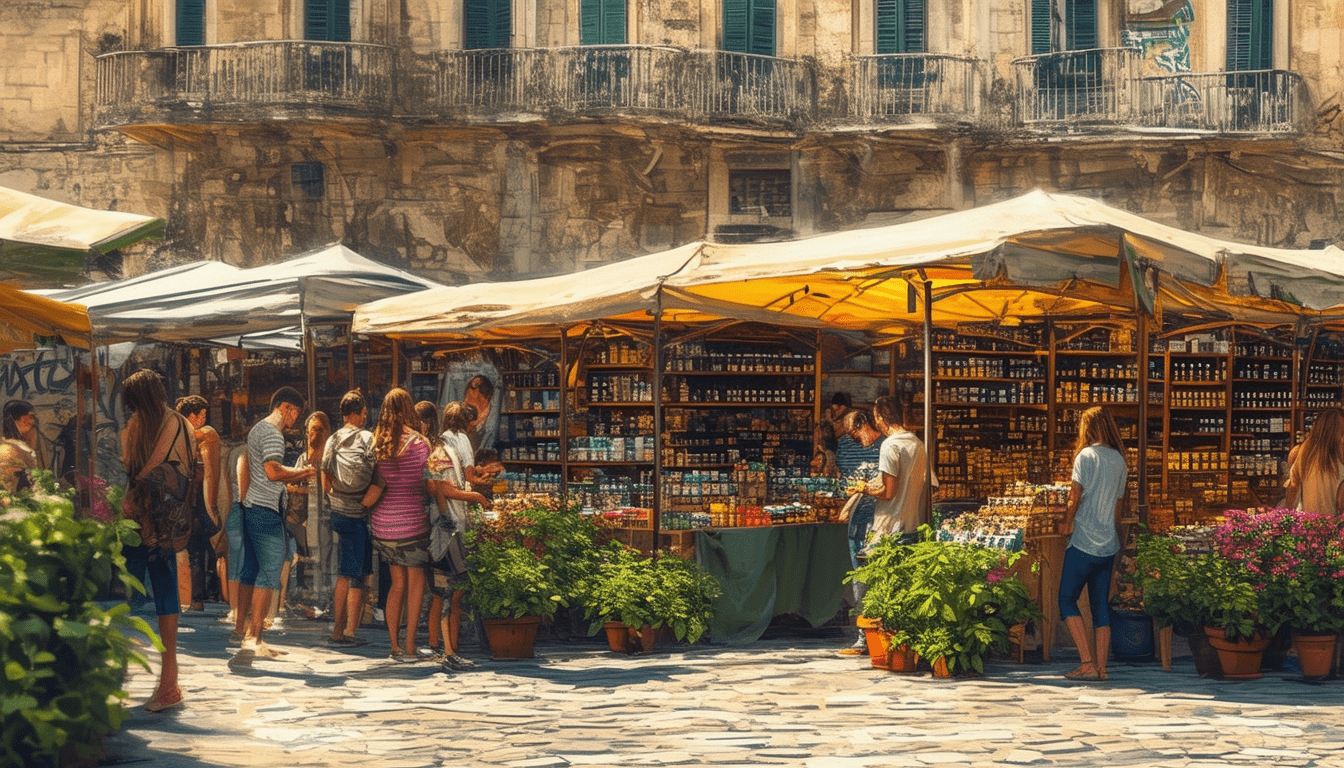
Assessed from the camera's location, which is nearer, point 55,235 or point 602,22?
point 55,235

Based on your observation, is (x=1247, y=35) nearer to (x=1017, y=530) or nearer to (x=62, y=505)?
(x=1017, y=530)

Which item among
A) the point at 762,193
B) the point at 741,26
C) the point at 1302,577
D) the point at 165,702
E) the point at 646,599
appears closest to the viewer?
the point at 165,702

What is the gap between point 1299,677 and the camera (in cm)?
1038

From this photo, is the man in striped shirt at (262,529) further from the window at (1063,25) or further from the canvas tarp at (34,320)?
the window at (1063,25)

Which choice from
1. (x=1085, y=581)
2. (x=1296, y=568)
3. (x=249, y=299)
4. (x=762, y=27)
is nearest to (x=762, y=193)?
(x=762, y=27)

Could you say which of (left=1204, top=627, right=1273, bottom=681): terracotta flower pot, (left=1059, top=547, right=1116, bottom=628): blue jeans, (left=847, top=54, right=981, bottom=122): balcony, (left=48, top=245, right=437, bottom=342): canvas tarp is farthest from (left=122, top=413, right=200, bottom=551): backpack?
(left=847, top=54, right=981, bottom=122): balcony

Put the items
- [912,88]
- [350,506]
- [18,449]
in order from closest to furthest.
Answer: [18,449] < [350,506] < [912,88]

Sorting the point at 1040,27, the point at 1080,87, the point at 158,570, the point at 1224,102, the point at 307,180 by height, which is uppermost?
the point at 1040,27

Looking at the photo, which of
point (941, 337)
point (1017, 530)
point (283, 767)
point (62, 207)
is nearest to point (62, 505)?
point (283, 767)

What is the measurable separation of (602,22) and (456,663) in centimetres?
1390

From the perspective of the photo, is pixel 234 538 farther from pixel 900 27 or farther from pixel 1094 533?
pixel 900 27

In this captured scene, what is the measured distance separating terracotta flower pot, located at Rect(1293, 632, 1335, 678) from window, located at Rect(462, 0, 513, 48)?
1563 cm

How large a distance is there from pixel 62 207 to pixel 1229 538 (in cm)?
711

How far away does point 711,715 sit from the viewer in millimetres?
9125
